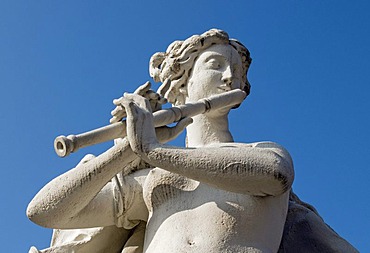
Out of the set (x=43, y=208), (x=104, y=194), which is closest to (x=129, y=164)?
(x=104, y=194)

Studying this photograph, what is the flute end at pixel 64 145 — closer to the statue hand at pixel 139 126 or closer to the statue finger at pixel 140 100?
the statue hand at pixel 139 126

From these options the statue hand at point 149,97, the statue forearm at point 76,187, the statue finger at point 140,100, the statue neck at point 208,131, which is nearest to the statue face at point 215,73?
the statue neck at point 208,131

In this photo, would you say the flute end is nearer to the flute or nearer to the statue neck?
the flute

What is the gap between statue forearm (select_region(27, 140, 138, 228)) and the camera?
586 cm

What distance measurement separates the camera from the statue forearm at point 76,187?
5.86m

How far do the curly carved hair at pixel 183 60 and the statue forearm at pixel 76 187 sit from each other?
129 cm

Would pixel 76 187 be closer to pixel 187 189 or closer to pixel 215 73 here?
pixel 187 189

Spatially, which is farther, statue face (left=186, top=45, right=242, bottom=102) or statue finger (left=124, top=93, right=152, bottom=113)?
statue face (left=186, top=45, right=242, bottom=102)

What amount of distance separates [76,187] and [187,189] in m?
0.87

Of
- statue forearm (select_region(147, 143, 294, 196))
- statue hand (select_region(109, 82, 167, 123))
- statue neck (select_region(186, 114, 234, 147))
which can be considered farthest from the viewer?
statue neck (select_region(186, 114, 234, 147))

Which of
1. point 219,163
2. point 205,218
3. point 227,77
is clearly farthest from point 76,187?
point 227,77

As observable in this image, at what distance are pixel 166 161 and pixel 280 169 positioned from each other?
828 mm

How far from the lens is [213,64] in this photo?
6.85 m

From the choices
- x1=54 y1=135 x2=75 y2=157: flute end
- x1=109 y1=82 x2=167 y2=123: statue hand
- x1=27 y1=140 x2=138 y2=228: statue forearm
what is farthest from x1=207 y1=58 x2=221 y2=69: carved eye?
x1=54 y1=135 x2=75 y2=157: flute end
